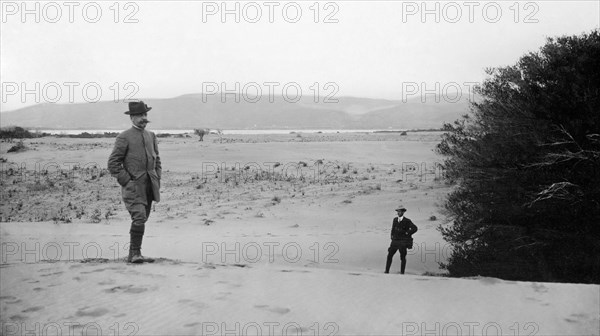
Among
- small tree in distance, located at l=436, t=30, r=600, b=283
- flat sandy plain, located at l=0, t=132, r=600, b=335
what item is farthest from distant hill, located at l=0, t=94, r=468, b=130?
small tree in distance, located at l=436, t=30, r=600, b=283

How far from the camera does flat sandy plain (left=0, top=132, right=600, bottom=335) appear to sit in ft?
14.3

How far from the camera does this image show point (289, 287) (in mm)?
5258

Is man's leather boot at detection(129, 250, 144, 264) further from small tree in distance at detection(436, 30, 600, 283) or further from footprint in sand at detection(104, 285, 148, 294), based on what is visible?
small tree in distance at detection(436, 30, 600, 283)

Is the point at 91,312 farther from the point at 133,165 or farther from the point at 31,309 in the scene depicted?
the point at 133,165

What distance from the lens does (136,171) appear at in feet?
21.0

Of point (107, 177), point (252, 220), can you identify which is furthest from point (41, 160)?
point (252, 220)

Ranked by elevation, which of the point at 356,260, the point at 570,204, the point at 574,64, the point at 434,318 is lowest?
the point at 356,260

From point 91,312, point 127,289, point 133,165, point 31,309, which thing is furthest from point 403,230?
point 31,309

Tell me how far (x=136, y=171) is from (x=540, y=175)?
21.9 feet

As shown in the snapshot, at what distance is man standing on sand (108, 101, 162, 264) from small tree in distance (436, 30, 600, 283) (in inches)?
236

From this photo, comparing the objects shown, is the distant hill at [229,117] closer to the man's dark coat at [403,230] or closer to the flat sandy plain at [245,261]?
the flat sandy plain at [245,261]

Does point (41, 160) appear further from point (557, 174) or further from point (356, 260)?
point (557, 174)

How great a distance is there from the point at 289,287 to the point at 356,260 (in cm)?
635

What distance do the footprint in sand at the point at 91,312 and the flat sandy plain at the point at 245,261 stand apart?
0.02 metres
